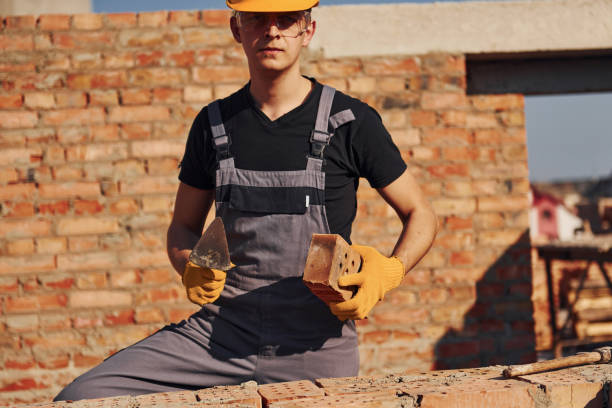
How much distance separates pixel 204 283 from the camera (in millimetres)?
1793

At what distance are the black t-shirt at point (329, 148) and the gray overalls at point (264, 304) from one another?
0.10 feet

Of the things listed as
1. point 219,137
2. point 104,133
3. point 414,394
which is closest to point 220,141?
point 219,137

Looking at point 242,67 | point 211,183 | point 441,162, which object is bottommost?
point 211,183

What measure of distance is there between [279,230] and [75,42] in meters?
2.22

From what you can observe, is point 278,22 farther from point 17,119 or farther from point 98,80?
point 17,119

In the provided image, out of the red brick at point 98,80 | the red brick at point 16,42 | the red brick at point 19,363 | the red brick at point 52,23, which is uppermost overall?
the red brick at point 52,23

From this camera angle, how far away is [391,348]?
136 inches

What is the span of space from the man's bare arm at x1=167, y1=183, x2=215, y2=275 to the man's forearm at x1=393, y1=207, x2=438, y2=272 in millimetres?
670

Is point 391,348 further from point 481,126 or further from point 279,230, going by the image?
point 279,230

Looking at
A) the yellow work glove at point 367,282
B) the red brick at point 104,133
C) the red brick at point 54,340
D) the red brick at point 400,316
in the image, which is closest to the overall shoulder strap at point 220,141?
the yellow work glove at point 367,282

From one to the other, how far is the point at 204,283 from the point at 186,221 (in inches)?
14.9

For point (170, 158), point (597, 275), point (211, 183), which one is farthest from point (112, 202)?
point (597, 275)

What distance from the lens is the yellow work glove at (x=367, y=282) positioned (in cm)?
161

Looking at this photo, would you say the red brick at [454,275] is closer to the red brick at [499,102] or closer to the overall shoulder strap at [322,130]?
the red brick at [499,102]
